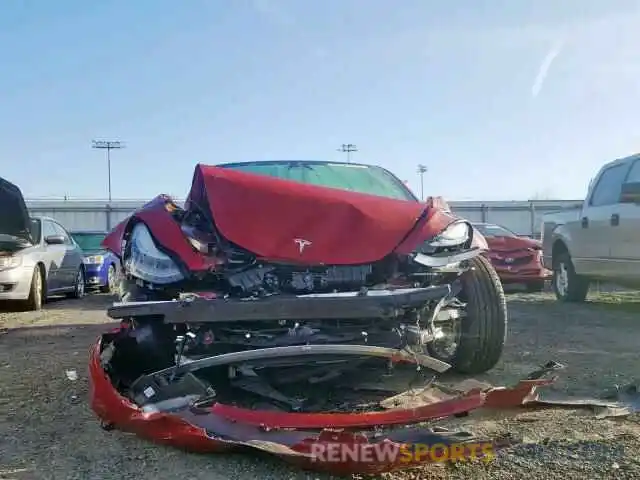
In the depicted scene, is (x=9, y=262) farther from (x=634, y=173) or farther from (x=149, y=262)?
(x=634, y=173)

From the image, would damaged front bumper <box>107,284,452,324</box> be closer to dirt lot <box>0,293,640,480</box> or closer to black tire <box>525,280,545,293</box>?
dirt lot <box>0,293,640,480</box>

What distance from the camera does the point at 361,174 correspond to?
5266 millimetres

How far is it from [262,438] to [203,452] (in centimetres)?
Answer: 31

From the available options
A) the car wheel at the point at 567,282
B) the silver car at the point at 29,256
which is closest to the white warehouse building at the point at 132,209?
the car wheel at the point at 567,282

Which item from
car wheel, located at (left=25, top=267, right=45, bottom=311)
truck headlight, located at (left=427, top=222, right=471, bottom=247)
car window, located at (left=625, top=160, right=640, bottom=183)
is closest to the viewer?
truck headlight, located at (left=427, top=222, right=471, bottom=247)

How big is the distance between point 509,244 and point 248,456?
895cm

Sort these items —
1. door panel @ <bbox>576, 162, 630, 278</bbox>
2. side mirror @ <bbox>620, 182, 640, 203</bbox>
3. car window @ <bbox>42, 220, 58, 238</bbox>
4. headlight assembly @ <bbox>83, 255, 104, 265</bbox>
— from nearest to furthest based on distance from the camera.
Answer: side mirror @ <bbox>620, 182, 640, 203</bbox>
door panel @ <bbox>576, 162, 630, 278</bbox>
car window @ <bbox>42, 220, 58, 238</bbox>
headlight assembly @ <bbox>83, 255, 104, 265</bbox>

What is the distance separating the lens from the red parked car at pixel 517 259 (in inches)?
431

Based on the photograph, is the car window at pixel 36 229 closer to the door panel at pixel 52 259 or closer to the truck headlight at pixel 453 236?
the door panel at pixel 52 259

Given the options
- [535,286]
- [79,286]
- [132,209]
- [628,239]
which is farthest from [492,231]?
[132,209]

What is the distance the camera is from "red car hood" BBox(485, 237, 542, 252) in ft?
36.1

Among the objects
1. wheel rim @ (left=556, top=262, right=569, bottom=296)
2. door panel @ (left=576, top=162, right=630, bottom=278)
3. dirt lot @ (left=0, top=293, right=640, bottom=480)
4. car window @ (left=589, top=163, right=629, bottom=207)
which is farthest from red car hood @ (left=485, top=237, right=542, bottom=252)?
dirt lot @ (left=0, top=293, right=640, bottom=480)

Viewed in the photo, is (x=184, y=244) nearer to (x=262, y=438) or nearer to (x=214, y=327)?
(x=214, y=327)

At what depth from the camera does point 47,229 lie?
1057 cm
